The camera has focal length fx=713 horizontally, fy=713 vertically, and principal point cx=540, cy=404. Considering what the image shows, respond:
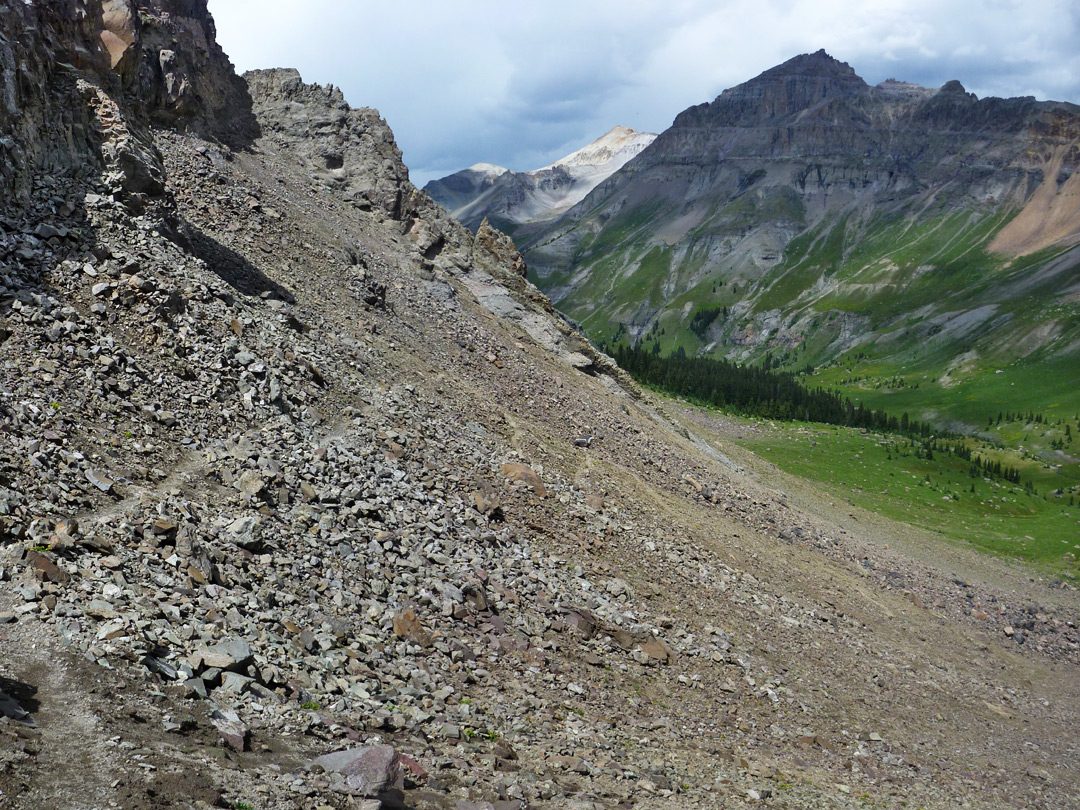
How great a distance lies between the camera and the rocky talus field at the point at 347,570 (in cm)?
1162

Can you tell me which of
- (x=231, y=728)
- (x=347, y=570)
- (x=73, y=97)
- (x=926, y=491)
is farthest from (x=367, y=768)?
(x=926, y=491)

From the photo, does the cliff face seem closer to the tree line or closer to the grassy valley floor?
the grassy valley floor

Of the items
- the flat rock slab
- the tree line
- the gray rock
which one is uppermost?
the tree line

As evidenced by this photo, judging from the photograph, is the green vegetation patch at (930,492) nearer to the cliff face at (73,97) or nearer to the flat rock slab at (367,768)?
the cliff face at (73,97)

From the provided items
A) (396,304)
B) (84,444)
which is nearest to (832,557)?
(396,304)

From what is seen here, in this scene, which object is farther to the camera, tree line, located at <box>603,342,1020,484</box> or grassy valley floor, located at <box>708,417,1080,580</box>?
tree line, located at <box>603,342,1020,484</box>

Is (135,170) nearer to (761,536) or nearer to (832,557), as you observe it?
(761,536)

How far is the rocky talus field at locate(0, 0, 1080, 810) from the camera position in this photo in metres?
11.6

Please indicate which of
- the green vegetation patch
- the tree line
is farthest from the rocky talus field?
the tree line

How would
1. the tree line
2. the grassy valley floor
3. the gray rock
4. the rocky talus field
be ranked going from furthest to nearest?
the tree line, the grassy valley floor, the rocky talus field, the gray rock

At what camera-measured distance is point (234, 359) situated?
21.9 meters

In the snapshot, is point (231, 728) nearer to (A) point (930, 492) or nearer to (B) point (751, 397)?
(A) point (930, 492)

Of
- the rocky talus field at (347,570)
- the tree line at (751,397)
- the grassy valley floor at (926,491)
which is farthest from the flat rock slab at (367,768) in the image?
the tree line at (751,397)

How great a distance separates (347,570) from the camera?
1727 centimetres
